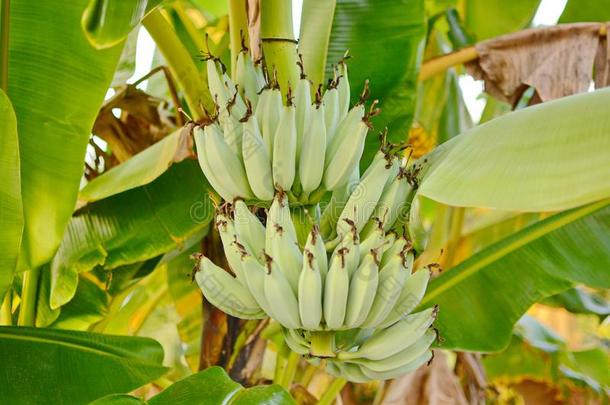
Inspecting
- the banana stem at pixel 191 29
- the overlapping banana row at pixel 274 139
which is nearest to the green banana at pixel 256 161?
the overlapping banana row at pixel 274 139

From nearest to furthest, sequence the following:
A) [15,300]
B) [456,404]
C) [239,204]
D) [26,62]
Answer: [239,204]
[26,62]
[456,404]
[15,300]

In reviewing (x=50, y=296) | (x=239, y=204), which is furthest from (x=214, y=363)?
(x=239, y=204)

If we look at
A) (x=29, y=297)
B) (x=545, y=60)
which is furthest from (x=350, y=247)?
(x=29, y=297)

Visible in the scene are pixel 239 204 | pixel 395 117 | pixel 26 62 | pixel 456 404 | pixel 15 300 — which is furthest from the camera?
pixel 15 300

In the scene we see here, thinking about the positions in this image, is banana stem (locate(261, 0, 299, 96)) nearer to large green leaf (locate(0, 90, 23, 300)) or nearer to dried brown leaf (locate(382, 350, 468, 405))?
large green leaf (locate(0, 90, 23, 300))

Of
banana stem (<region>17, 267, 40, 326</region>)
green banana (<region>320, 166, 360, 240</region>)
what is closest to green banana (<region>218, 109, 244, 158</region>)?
green banana (<region>320, 166, 360, 240</region>)

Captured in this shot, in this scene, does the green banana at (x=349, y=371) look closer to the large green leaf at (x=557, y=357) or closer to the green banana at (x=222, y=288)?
the green banana at (x=222, y=288)

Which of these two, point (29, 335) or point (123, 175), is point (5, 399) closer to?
point (29, 335)
